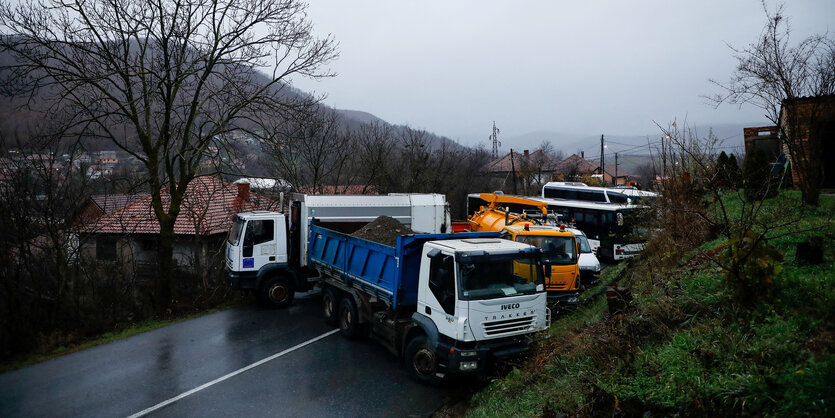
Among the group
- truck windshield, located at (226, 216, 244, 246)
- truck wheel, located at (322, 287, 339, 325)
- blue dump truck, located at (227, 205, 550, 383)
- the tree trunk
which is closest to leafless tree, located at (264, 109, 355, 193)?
the tree trunk

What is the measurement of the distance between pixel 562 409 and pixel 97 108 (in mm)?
13320

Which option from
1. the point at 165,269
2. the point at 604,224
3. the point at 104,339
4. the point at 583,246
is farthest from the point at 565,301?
the point at 165,269

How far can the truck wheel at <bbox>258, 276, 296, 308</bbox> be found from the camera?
43.2ft

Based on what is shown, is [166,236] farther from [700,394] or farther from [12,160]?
[700,394]

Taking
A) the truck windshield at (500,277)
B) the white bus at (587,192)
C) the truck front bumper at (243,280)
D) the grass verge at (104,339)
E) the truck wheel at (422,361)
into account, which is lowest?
the grass verge at (104,339)

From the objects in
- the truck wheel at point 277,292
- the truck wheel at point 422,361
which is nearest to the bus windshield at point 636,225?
the truck wheel at point 422,361

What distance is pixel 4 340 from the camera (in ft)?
34.6

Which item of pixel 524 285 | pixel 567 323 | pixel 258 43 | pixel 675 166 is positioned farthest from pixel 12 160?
pixel 675 166

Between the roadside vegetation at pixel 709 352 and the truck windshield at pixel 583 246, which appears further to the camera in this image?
the truck windshield at pixel 583 246

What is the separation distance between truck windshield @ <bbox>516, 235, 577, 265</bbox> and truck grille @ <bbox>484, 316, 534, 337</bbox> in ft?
14.4

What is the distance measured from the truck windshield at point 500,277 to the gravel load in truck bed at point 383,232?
306 cm

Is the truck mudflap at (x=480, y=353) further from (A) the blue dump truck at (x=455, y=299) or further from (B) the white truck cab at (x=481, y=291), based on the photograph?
(B) the white truck cab at (x=481, y=291)

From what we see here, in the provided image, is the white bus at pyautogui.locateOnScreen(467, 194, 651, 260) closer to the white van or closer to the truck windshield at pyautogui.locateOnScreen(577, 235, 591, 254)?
the truck windshield at pyautogui.locateOnScreen(577, 235, 591, 254)

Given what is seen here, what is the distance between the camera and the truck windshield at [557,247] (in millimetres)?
11906
